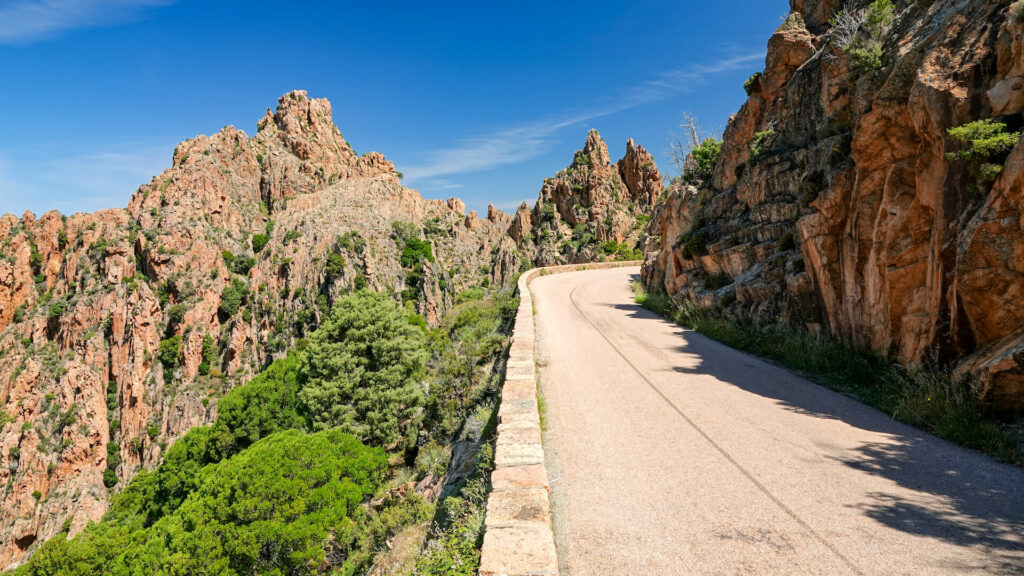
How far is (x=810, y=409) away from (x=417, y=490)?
8175 millimetres

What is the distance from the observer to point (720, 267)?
14195 millimetres

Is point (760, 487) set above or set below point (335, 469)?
above

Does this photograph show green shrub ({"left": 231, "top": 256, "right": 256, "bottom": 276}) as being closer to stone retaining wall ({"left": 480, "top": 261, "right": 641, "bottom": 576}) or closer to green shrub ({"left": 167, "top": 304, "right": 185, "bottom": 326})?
green shrub ({"left": 167, "top": 304, "right": 185, "bottom": 326})

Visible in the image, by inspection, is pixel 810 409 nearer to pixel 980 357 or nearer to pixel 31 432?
pixel 980 357

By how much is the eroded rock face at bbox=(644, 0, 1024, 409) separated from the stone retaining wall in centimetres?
575

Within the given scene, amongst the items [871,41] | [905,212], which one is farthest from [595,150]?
[905,212]

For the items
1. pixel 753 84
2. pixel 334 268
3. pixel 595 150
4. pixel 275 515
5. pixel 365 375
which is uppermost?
pixel 595 150

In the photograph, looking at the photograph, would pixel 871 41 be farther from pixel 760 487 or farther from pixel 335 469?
pixel 335 469

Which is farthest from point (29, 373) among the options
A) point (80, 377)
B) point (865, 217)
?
point (865, 217)

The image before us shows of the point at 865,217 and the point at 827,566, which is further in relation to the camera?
the point at 865,217

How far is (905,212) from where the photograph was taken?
7.23 m

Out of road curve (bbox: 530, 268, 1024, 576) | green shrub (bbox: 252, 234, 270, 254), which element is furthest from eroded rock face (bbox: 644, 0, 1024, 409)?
green shrub (bbox: 252, 234, 270, 254)

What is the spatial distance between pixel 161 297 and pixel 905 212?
86.6 metres

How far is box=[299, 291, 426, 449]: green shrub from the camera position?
848 inches
